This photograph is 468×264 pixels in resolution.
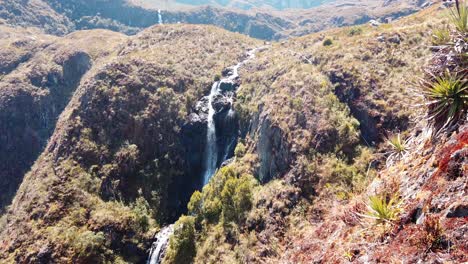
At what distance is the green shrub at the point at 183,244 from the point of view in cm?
2895

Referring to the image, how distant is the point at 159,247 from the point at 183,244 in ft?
15.3

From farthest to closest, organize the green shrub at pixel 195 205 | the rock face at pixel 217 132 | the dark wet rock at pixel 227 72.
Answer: the dark wet rock at pixel 227 72 < the rock face at pixel 217 132 < the green shrub at pixel 195 205

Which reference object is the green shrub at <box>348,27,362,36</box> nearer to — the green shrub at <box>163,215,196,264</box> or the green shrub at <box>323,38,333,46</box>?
the green shrub at <box>323,38,333,46</box>

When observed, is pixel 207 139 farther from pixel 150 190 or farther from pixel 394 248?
pixel 394 248

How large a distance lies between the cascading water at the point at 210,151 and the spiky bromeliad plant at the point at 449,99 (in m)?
28.7

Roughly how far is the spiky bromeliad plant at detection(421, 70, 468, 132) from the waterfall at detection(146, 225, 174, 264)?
2852 cm

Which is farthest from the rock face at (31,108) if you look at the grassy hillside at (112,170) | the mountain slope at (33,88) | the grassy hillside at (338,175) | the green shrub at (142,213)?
the grassy hillside at (338,175)

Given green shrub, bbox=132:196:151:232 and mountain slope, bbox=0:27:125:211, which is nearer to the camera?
green shrub, bbox=132:196:151:232

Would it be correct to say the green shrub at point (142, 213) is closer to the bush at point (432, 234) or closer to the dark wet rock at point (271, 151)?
the dark wet rock at point (271, 151)

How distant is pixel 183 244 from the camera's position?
29.1 m

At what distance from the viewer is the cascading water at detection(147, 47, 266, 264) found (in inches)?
1266

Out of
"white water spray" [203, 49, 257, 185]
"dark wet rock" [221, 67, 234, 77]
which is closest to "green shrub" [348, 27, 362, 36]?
"dark wet rock" [221, 67, 234, 77]

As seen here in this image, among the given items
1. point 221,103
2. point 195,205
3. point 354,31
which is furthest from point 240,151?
point 354,31

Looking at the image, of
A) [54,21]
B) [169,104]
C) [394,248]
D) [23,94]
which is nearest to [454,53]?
[394,248]
